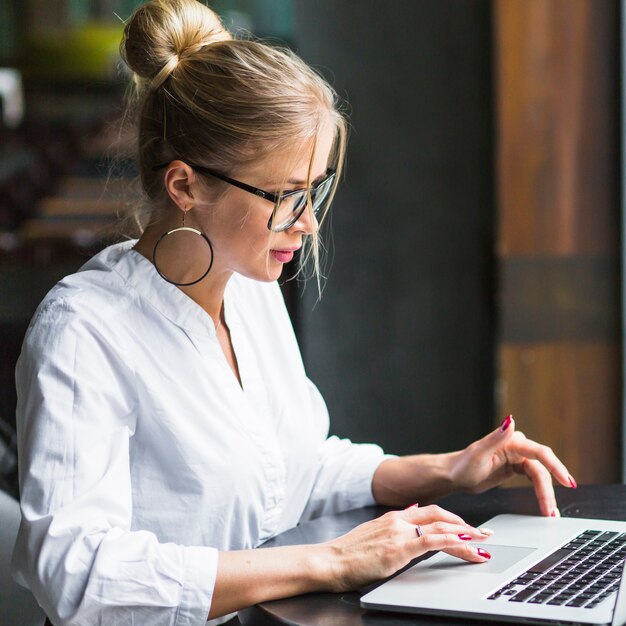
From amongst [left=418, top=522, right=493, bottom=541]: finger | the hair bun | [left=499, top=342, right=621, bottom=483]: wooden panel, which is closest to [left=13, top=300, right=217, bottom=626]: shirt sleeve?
[left=418, top=522, right=493, bottom=541]: finger

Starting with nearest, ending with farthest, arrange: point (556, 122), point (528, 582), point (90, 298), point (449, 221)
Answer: point (528, 582) → point (90, 298) → point (556, 122) → point (449, 221)

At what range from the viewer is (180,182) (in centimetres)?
146

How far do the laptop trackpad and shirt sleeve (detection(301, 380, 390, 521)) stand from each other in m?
0.42

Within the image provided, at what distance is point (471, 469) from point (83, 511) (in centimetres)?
62

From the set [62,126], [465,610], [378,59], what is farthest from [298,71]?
[62,126]

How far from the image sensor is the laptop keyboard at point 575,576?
1.04 metres

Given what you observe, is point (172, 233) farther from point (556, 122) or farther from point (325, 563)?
point (556, 122)

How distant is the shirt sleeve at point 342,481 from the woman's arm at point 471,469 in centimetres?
2

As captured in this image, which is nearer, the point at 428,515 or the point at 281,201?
the point at 428,515

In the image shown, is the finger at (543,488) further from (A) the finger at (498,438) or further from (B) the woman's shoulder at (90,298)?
(B) the woman's shoulder at (90,298)

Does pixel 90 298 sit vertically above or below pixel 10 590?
above

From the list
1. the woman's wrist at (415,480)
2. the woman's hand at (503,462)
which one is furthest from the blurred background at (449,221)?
the woman's hand at (503,462)

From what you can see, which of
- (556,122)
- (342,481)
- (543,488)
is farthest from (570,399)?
(543,488)

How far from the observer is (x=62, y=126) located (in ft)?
14.2
